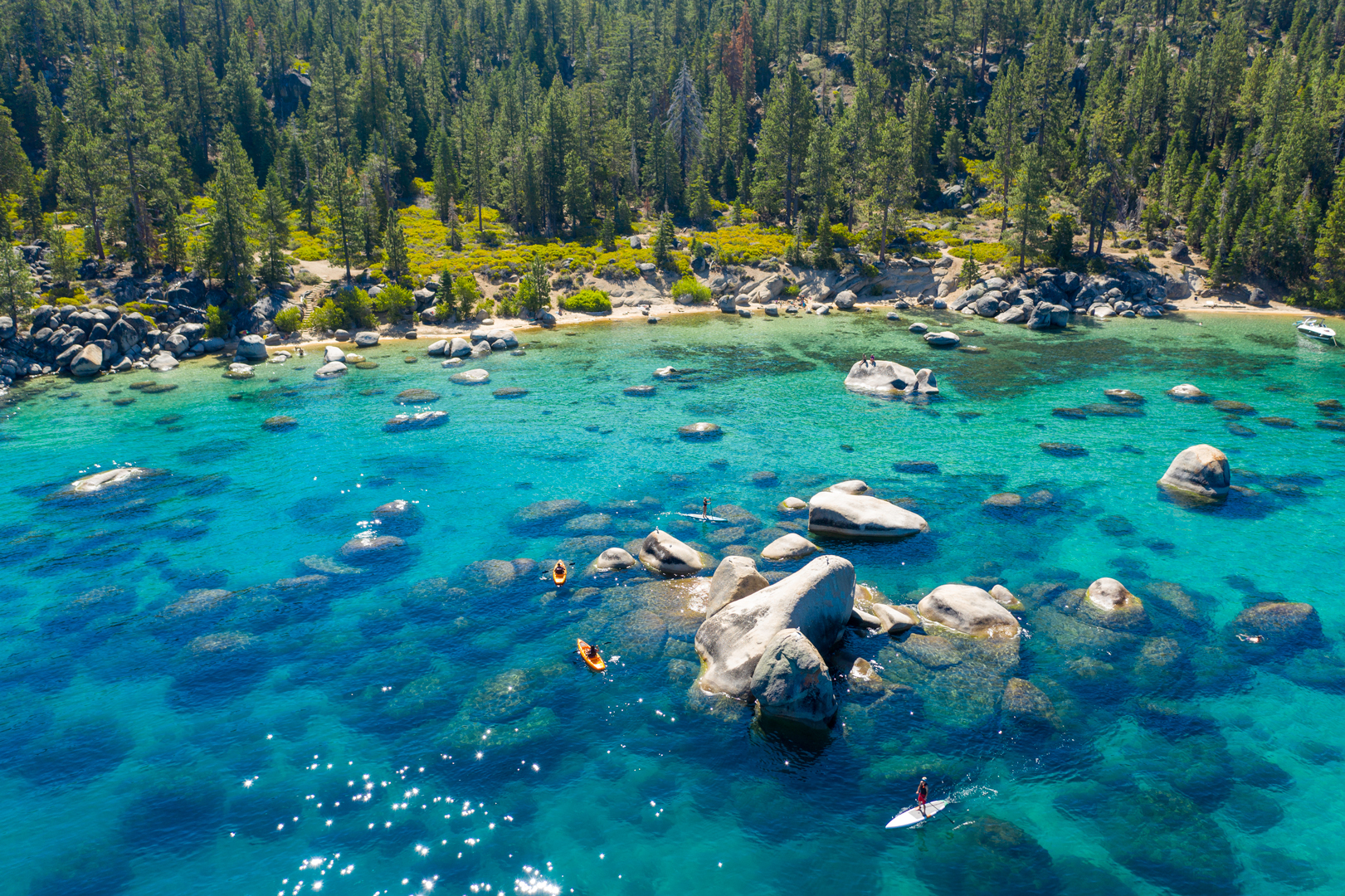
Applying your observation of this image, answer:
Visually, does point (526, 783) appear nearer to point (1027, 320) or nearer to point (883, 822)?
point (883, 822)

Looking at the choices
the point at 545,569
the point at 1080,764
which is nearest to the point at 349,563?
the point at 545,569

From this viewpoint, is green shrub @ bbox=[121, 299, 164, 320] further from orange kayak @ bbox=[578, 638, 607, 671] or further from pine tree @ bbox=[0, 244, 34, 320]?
orange kayak @ bbox=[578, 638, 607, 671]

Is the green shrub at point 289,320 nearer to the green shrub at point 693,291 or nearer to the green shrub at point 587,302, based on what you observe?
the green shrub at point 587,302

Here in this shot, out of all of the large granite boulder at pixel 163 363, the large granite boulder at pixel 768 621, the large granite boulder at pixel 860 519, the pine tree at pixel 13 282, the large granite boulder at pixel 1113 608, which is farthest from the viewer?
the large granite boulder at pixel 163 363

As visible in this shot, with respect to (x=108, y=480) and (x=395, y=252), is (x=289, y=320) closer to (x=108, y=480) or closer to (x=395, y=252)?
(x=395, y=252)

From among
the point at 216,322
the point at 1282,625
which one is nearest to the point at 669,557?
the point at 1282,625

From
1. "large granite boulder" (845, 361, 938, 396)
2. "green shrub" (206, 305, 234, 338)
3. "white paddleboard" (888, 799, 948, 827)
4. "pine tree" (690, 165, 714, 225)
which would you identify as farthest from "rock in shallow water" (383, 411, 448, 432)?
"pine tree" (690, 165, 714, 225)

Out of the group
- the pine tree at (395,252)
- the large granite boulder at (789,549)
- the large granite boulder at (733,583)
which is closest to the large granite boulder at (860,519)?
the large granite boulder at (789,549)
